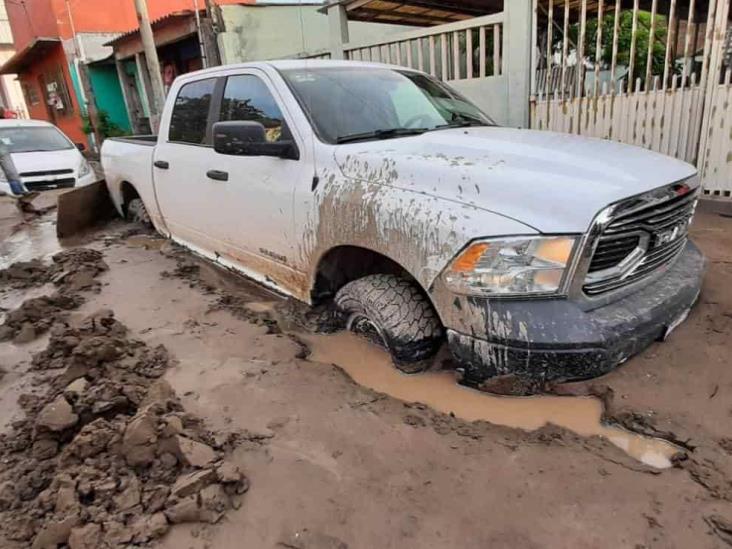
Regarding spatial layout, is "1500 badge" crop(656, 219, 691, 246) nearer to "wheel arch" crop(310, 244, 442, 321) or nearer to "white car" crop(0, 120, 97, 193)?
"wheel arch" crop(310, 244, 442, 321)

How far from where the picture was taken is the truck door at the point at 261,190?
3.24 metres

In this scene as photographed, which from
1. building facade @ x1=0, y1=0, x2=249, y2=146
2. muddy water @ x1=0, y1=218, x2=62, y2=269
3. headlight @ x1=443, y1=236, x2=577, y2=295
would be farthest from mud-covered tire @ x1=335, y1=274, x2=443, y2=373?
building facade @ x1=0, y1=0, x2=249, y2=146

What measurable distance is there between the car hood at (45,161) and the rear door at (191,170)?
17.9ft

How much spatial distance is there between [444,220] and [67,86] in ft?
73.6

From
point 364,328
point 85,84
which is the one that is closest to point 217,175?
point 364,328

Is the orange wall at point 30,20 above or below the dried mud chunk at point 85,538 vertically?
above

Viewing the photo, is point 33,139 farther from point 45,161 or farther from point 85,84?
point 85,84

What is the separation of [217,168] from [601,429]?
305 cm

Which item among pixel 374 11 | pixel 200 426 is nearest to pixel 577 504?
pixel 200 426

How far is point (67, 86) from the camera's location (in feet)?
65.8

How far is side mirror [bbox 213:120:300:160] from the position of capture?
306cm

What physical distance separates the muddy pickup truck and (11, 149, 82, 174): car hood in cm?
657

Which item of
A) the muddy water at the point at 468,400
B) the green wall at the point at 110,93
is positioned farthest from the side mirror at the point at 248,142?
the green wall at the point at 110,93

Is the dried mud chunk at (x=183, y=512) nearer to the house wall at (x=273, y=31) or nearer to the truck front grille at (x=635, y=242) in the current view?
the truck front grille at (x=635, y=242)
